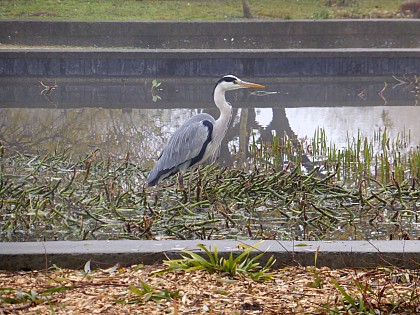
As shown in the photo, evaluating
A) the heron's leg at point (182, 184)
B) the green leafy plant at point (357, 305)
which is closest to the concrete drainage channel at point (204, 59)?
the green leafy plant at point (357, 305)

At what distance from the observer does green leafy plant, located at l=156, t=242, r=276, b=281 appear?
15.5ft

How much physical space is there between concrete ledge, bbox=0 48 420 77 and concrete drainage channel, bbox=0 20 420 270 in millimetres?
17

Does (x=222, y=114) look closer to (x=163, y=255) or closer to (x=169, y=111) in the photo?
(x=163, y=255)

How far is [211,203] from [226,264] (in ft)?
9.03

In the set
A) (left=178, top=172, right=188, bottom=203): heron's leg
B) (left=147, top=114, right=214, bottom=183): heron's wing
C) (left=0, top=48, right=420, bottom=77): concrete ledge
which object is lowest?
(left=178, top=172, right=188, bottom=203): heron's leg

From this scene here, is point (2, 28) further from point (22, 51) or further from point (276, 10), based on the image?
point (276, 10)

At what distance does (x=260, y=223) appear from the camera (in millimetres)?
7020

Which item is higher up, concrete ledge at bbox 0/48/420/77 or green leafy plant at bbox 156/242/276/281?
concrete ledge at bbox 0/48/420/77

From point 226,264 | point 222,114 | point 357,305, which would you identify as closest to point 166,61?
point 222,114

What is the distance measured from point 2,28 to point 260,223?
51.5 ft

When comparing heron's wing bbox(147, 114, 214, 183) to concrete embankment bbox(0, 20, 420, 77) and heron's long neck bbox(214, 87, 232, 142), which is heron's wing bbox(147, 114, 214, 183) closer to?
heron's long neck bbox(214, 87, 232, 142)

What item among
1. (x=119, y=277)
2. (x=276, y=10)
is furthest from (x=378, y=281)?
(x=276, y=10)

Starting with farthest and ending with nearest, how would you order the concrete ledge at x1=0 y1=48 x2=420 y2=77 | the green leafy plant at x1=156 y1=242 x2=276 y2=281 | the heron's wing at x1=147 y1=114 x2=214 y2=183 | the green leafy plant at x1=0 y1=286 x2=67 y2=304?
the concrete ledge at x1=0 y1=48 x2=420 y2=77
the heron's wing at x1=147 y1=114 x2=214 y2=183
the green leafy plant at x1=156 y1=242 x2=276 y2=281
the green leafy plant at x1=0 y1=286 x2=67 y2=304


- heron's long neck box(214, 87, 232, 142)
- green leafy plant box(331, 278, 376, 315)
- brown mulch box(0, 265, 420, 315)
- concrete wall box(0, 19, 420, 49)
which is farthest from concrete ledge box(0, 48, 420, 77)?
green leafy plant box(331, 278, 376, 315)
